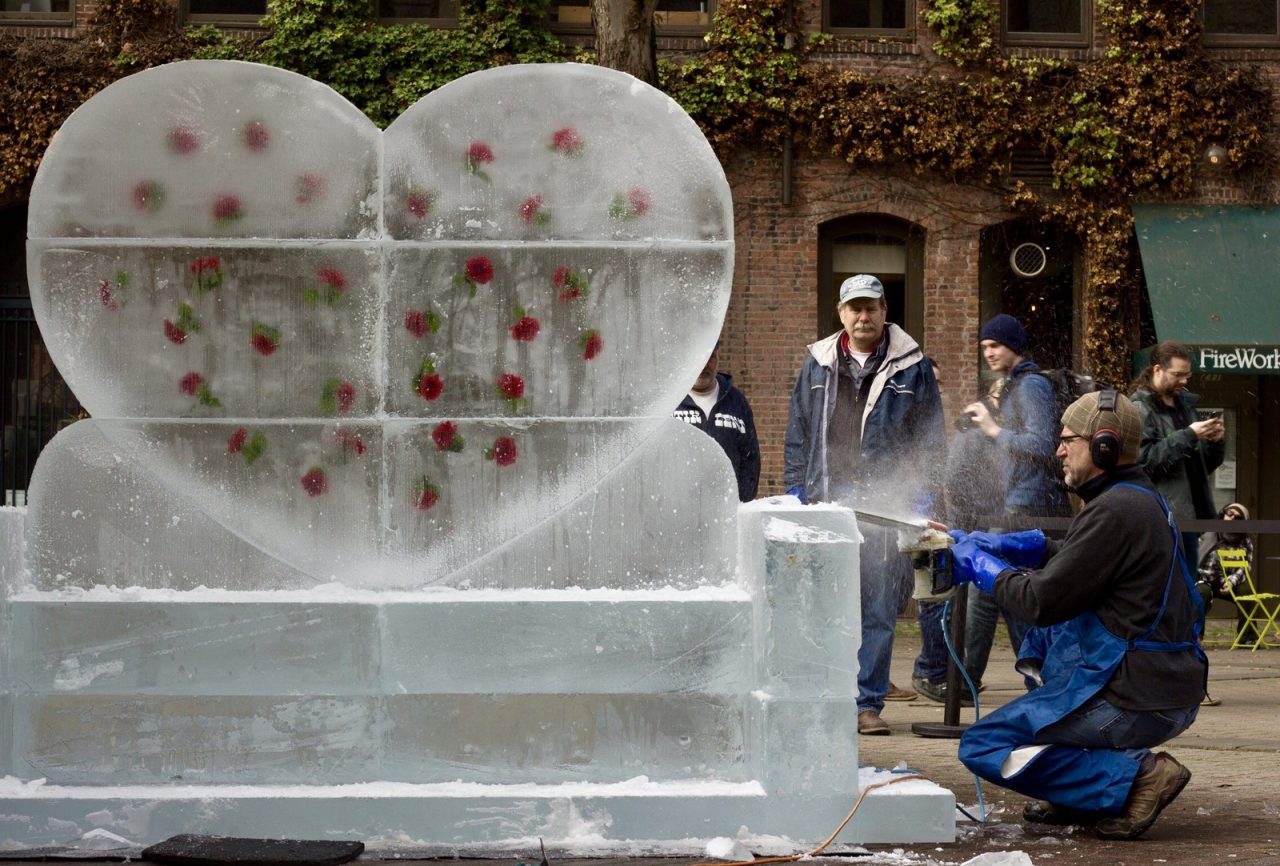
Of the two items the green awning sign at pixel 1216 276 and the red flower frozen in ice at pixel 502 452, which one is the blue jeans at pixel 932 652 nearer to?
the red flower frozen in ice at pixel 502 452

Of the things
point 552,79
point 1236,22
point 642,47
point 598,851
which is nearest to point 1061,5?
point 1236,22

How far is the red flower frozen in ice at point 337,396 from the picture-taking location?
637 centimetres

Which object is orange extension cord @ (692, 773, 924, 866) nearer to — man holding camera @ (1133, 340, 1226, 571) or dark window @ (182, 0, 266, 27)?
man holding camera @ (1133, 340, 1226, 571)

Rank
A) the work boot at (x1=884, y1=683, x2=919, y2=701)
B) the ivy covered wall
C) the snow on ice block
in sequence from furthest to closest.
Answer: the ivy covered wall < the work boot at (x1=884, y1=683, x2=919, y2=701) < the snow on ice block

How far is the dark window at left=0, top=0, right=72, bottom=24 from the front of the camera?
17609 millimetres

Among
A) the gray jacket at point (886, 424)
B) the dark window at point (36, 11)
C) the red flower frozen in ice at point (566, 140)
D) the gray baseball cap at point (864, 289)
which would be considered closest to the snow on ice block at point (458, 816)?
the red flower frozen in ice at point (566, 140)

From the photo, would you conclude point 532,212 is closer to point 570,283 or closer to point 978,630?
point 570,283

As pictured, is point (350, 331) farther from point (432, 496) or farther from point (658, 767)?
point (658, 767)

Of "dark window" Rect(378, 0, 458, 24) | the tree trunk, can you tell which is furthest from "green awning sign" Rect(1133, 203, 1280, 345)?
"dark window" Rect(378, 0, 458, 24)

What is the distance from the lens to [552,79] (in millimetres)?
6395

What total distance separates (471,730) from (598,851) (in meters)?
0.58

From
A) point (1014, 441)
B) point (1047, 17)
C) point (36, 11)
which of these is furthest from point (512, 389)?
point (1047, 17)

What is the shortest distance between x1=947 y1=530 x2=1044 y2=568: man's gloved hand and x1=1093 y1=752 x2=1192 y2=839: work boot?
0.85 m

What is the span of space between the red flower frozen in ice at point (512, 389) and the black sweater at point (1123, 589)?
173 cm
